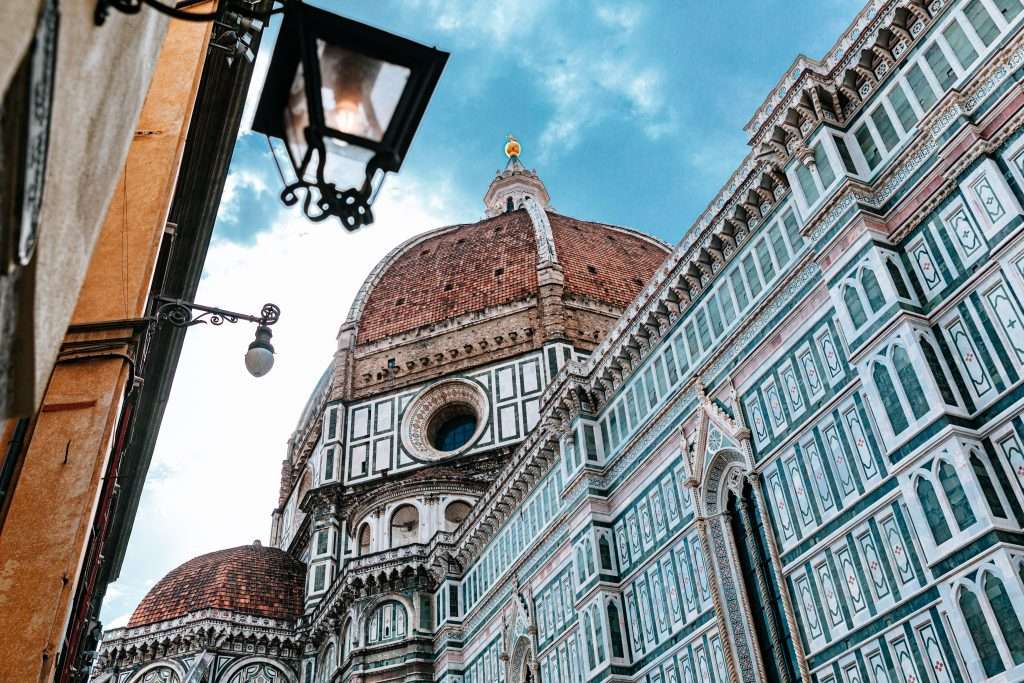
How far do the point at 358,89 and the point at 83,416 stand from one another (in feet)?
16.0

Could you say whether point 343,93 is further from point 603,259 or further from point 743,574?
point 603,259

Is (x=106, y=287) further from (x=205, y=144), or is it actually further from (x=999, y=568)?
(x=999, y=568)

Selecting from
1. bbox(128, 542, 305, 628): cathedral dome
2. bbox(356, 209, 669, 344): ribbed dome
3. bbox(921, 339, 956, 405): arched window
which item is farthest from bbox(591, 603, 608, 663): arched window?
bbox(356, 209, 669, 344): ribbed dome

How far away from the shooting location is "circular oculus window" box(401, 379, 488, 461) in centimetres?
3488

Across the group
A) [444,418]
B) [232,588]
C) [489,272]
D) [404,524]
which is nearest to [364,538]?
[404,524]

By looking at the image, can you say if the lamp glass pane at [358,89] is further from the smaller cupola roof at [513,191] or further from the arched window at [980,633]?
the smaller cupola roof at [513,191]

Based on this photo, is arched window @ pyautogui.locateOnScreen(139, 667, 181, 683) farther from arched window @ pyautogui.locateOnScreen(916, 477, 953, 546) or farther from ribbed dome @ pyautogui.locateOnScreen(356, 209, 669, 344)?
arched window @ pyautogui.locateOnScreen(916, 477, 953, 546)

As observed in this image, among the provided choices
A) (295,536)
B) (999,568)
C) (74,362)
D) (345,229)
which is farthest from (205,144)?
(295,536)

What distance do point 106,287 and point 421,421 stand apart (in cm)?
2740

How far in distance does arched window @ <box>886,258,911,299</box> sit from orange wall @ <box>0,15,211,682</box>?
8.71 metres

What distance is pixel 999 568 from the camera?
9.47m

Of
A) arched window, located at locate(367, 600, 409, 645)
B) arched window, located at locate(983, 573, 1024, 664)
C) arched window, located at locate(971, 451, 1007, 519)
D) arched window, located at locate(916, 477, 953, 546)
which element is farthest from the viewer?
arched window, located at locate(367, 600, 409, 645)

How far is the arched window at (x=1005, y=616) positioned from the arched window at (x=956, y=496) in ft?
2.08

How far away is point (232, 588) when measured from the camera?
3494 cm
